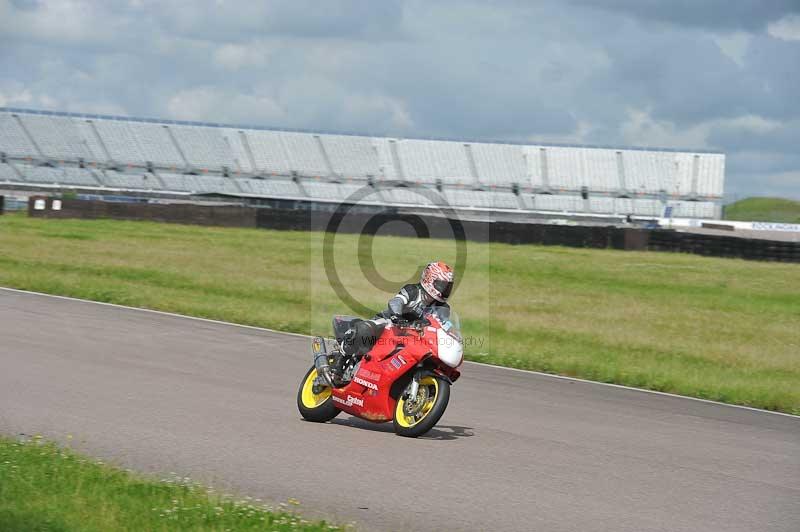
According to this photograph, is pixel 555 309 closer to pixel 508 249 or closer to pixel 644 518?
pixel 508 249

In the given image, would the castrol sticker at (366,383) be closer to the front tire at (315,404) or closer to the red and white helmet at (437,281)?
the front tire at (315,404)

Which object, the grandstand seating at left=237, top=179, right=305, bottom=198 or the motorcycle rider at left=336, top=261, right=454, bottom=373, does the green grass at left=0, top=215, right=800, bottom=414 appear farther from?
the grandstand seating at left=237, top=179, right=305, bottom=198

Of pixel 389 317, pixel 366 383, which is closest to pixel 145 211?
pixel 389 317

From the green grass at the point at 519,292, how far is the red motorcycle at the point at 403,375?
5780 millimetres

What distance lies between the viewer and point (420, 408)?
8148 millimetres

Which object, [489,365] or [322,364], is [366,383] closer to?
[322,364]

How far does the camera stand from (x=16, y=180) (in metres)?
58.2

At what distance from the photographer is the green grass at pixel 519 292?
48.1 feet

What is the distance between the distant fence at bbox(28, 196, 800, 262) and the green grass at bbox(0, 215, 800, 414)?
814mm

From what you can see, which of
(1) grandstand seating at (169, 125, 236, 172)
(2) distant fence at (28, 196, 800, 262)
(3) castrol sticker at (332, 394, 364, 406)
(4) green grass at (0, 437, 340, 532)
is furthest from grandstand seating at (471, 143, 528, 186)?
(4) green grass at (0, 437, 340, 532)

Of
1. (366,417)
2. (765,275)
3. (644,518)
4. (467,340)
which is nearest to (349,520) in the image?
(644,518)

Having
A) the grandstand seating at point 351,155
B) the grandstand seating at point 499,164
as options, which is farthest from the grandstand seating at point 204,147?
the grandstand seating at point 499,164

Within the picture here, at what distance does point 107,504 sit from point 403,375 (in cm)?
308

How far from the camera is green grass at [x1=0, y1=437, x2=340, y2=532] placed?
5.20m
